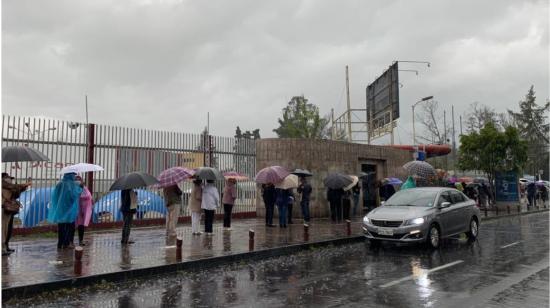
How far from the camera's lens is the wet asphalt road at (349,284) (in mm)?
6570

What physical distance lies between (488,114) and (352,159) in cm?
3568

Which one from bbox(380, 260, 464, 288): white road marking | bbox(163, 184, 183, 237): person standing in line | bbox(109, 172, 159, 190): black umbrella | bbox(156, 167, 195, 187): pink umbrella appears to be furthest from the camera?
bbox(163, 184, 183, 237): person standing in line

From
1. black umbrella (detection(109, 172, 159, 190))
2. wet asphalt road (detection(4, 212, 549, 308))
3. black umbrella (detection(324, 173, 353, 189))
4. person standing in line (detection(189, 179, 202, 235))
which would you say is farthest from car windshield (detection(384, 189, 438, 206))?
black umbrella (detection(109, 172, 159, 190))

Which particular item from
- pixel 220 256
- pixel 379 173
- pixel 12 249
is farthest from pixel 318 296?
pixel 379 173

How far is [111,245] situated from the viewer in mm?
11266

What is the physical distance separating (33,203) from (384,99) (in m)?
21.5

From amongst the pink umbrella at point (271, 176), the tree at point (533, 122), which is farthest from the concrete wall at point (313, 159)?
the tree at point (533, 122)

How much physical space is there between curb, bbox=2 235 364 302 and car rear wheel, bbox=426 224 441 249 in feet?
8.48

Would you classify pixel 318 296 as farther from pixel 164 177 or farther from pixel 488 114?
pixel 488 114

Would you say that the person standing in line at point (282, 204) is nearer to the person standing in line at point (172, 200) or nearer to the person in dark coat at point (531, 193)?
the person standing in line at point (172, 200)

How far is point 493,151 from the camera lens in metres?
25.9

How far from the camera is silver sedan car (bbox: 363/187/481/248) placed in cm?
1130

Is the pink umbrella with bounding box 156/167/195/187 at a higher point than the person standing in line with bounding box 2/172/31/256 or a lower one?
higher

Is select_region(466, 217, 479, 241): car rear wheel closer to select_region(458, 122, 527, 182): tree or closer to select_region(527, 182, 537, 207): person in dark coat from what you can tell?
select_region(458, 122, 527, 182): tree
